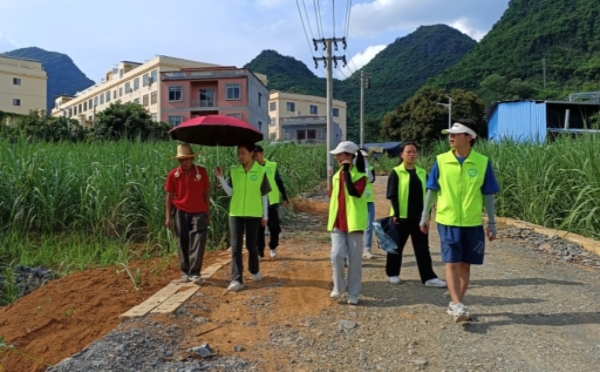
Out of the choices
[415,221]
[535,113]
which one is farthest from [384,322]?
[535,113]

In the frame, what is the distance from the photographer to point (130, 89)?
2276 inches

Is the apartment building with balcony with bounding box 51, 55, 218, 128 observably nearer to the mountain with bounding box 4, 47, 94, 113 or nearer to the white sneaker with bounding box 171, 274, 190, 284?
the white sneaker with bounding box 171, 274, 190, 284

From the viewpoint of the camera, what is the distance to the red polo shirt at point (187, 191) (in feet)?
17.6

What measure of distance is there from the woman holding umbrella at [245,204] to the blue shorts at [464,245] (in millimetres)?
2081

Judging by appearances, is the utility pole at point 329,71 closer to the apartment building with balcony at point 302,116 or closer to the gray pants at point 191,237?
the gray pants at point 191,237

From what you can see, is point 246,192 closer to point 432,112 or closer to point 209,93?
point 432,112

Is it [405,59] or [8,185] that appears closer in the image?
[8,185]

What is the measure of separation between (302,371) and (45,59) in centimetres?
19245

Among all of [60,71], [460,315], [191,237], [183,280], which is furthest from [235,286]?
[60,71]

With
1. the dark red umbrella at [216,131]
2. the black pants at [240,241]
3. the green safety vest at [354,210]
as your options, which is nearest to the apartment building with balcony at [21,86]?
the dark red umbrella at [216,131]

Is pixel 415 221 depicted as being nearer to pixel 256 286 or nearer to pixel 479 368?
pixel 256 286

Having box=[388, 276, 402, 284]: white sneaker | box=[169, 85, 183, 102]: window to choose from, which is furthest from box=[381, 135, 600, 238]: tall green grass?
box=[169, 85, 183, 102]: window

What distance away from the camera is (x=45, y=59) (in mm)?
168375

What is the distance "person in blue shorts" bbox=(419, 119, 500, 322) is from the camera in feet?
13.7
